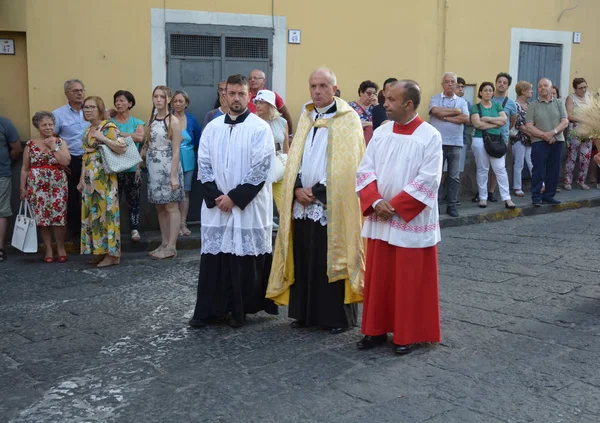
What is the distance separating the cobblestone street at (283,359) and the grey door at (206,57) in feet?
10.7

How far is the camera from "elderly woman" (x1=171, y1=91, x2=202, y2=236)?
375 inches

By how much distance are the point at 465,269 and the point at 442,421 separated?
3989 millimetres

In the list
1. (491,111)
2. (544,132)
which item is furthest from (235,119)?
(544,132)

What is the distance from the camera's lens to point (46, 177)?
8.73 m

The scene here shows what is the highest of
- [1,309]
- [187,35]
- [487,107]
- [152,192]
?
[187,35]

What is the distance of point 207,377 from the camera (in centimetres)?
498

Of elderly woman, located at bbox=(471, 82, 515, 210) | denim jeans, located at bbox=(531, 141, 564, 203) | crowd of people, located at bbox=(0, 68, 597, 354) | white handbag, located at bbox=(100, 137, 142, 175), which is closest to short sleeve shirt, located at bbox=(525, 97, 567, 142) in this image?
denim jeans, located at bbox=(531, 141, 564, 203)

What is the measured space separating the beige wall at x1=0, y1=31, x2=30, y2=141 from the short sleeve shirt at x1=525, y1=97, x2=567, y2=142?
7.01 metres

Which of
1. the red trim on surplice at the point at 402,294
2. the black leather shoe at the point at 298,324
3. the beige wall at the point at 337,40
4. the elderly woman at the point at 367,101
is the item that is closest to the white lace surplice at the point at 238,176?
the black leather shoe at the point at 298,324

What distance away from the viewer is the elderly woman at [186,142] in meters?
9.53

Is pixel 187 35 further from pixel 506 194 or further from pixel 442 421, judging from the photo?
pixel 442 421

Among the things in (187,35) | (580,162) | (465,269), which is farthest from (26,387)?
(580,162)

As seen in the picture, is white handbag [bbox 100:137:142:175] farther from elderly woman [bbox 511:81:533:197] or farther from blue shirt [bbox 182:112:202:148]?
elderly woman [bbox 511:81:533:197]

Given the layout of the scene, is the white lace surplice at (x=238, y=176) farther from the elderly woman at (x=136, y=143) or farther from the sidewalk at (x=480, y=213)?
the sidewalk at (x=480, y=213)
